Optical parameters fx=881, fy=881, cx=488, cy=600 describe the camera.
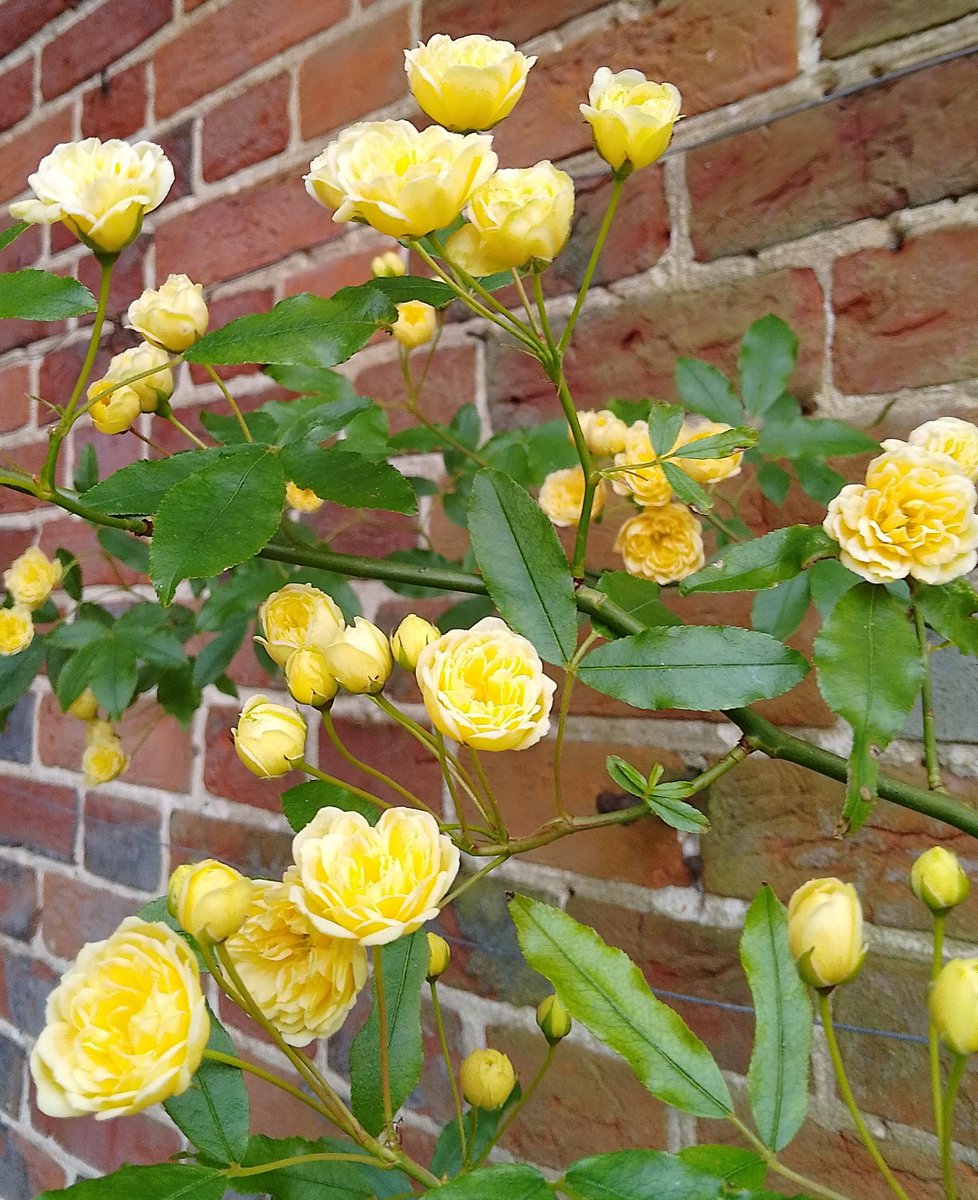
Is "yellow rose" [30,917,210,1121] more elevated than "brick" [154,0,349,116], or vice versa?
"brick" [154,0,349,116]

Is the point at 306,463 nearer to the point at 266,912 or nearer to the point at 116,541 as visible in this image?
the point at 266,912

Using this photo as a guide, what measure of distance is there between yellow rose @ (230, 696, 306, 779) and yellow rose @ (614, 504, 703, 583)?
7.7 inches

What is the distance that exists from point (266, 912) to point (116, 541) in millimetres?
427

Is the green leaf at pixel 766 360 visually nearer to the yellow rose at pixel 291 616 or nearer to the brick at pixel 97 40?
the yellow rose at pixel 291 616

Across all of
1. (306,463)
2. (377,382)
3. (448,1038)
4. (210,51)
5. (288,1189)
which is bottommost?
(448,1038)

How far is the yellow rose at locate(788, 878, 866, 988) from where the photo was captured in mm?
243

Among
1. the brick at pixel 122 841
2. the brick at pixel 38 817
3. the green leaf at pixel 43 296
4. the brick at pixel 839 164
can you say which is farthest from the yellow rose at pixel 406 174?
the brick at pixel 38 817

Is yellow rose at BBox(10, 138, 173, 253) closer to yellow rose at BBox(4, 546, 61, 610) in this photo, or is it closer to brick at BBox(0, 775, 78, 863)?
yellow rose at BBox(4, 546, 61, 610)

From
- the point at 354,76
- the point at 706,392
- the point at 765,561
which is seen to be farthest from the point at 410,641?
the point at 354,76

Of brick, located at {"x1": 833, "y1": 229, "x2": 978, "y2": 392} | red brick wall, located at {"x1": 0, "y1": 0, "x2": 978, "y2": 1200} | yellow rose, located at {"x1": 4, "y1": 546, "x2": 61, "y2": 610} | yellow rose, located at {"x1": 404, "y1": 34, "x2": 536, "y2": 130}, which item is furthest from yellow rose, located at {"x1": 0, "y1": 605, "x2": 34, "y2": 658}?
brick, located at {"x1": 833, "y1": 229, "x2": 978, "y2": 392}

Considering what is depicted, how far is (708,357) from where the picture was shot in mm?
565

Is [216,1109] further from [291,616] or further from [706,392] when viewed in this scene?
[706,392]

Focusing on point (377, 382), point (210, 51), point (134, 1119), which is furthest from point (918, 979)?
point (210, 51)

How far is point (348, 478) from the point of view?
319 millimetres
